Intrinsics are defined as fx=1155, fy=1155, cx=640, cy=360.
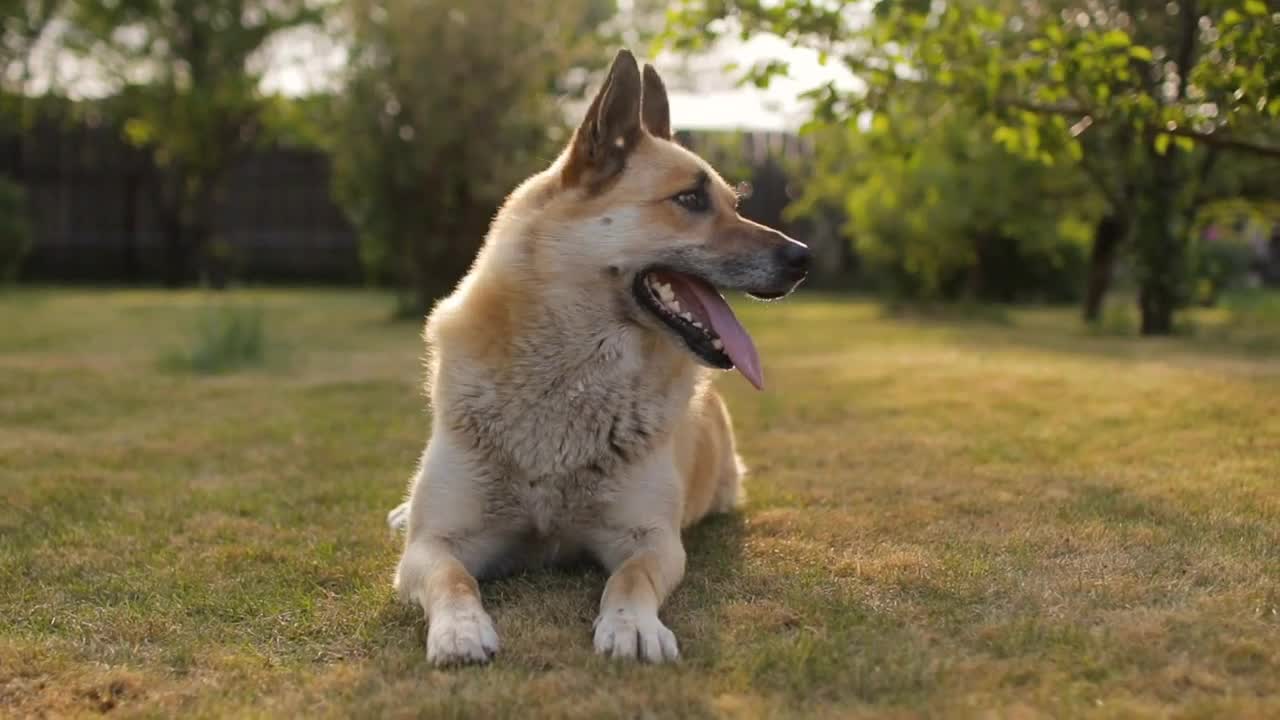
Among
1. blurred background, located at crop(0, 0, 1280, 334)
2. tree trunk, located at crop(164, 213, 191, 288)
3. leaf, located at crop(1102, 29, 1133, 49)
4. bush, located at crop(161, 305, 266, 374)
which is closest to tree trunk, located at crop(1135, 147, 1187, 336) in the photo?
blurred background, located at crop(0, 0, 1280, 334)

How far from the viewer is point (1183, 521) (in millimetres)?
3869

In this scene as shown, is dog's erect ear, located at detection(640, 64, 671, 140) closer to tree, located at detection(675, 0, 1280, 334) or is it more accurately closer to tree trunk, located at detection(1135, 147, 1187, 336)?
tree, located at detection(675, 0, 1280, 334)

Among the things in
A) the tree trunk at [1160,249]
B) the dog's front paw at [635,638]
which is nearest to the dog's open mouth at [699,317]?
the dog's front paw at [635,638]

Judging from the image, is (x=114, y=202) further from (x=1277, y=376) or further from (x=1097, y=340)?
(x=1277, y=376)

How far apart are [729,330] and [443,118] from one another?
10.9 metres

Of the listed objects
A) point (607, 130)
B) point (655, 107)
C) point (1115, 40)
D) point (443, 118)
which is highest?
point (443, 118)

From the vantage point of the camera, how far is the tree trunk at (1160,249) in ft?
36.4

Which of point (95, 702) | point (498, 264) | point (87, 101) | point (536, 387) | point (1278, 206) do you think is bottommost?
point (95, 702)

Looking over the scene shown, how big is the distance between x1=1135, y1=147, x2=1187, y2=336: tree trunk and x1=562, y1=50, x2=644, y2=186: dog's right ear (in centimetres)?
906

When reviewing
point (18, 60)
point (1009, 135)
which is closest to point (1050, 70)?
point (1009, 135)

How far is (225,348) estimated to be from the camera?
30.2 ft

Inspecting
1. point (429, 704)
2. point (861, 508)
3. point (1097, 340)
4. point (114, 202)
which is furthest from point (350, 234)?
point (429, 704)

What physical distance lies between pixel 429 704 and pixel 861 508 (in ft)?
7.87

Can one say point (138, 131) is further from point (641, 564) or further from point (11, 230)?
point (641, 564)
